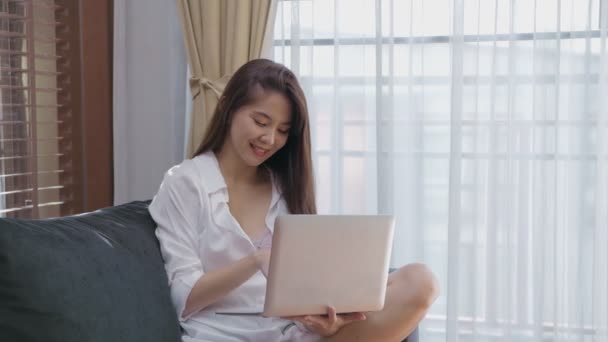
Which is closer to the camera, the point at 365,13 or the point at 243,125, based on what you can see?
the point at 243,125

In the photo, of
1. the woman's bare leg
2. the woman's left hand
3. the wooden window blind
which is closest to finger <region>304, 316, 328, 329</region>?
the woman's left hand

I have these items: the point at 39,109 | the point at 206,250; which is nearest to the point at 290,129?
the point at 206,250

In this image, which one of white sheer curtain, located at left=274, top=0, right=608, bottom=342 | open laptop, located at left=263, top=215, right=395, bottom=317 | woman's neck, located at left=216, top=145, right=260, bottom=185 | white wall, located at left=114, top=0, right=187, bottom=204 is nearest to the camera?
open laptop, located at left=263, top=215, right=395, bottom=317

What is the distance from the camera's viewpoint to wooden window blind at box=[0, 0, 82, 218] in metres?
2.77

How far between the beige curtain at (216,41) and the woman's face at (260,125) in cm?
87

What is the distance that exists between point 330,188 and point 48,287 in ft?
5.54

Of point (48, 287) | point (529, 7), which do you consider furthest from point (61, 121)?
point (529, 7)

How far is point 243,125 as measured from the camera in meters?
2.33

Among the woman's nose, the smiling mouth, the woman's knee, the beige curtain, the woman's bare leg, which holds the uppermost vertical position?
the beige curtain

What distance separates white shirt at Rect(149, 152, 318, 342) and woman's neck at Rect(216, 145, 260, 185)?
8 cm

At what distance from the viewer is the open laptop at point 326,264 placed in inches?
74.0

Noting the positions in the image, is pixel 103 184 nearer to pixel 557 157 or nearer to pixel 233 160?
pixel 233 160

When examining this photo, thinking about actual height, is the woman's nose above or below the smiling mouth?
above

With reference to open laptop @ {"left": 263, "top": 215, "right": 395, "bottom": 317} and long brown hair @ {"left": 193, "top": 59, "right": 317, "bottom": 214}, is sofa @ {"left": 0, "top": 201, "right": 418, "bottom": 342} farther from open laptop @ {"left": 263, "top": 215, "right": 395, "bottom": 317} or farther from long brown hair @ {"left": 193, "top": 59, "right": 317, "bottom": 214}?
long brown hair @ {"left": 193, "top": 59, "right": 317, "bottom": 214}
